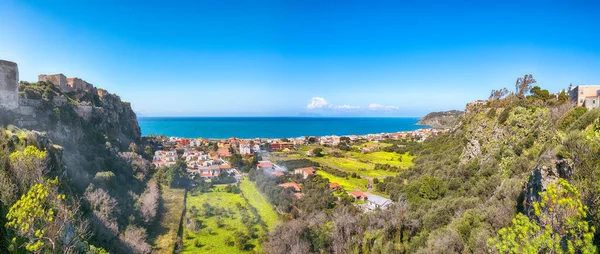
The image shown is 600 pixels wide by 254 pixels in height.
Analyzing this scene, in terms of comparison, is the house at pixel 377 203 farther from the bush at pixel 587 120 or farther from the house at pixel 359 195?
the bush at pixel 587 120

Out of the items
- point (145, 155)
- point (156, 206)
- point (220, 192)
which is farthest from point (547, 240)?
point (145, 155)

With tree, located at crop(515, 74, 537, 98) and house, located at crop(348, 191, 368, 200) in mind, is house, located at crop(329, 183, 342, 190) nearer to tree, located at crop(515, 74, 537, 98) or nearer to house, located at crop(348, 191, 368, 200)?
house, located at crop(348, 191, 368, 200)

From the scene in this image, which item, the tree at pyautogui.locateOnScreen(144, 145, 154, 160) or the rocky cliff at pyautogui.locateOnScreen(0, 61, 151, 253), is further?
the tree at pyautogui.locateOnScreen(144, 145, 154, 160)

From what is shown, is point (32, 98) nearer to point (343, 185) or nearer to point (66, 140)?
point (66, 140)

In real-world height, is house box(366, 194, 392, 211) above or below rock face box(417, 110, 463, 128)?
below

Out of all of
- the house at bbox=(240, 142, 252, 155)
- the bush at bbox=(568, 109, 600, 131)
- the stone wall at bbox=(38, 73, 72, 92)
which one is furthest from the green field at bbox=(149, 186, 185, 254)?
the bush at bbox=(568, 109, 600, 131)

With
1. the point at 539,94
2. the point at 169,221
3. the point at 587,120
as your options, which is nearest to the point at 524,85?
the point at 539,94

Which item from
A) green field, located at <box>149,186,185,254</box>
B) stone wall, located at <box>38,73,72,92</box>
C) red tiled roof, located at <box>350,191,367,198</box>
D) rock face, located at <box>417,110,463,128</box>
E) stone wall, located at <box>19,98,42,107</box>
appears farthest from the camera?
rock face, located at <box>417,110,463,128</box>

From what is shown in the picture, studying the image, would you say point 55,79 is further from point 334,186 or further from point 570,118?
point 570,118
